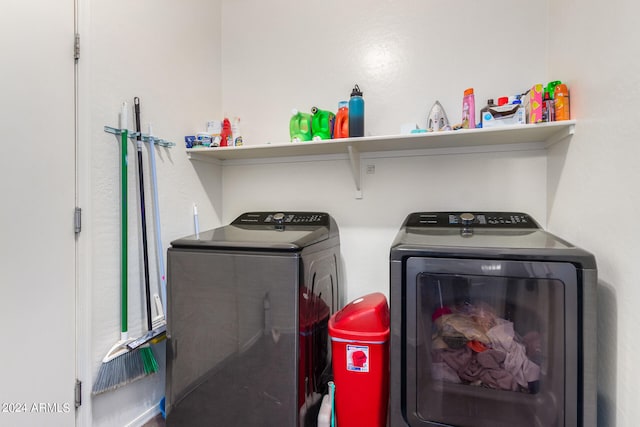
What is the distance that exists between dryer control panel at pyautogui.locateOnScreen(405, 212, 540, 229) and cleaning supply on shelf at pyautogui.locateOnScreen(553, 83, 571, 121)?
0.53 meters

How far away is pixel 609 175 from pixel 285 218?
1.56 m

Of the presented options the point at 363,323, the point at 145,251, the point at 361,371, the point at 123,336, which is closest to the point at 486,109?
the point at 363,323

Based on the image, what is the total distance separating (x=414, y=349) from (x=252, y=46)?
2311mm

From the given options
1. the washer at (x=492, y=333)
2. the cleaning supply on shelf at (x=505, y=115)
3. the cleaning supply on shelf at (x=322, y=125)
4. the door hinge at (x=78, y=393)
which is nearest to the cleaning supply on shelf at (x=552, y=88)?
the cleaning supply on shelf at (x=505, y=115)

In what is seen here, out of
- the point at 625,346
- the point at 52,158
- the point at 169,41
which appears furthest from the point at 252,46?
the point at 625,346

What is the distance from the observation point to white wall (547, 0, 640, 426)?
97 centimetres

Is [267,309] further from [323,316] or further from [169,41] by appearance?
[169,41]

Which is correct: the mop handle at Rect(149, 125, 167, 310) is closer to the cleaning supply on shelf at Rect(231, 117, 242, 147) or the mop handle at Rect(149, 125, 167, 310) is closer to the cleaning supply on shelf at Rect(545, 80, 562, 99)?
the cleaning supply on shelf at Rect(231, 117, 242, 147)

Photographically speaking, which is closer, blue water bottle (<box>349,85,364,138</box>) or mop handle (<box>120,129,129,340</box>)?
mop handle (<box>120,129,129,340</box>)

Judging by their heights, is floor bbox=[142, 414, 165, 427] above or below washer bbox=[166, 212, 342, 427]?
below

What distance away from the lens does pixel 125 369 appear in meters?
1.58

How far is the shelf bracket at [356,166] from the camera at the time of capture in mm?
1896

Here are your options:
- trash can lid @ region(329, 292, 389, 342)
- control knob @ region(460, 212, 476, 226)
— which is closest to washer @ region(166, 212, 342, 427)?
trash can lid @ region(329, 292, 389, 342)

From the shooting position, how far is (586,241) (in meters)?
1.27
